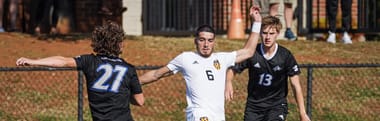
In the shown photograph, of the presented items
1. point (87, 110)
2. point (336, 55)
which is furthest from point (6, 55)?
point (336, 55)

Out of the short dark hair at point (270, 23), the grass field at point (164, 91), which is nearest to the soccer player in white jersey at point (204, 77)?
the short dark hair at point (270, 23)

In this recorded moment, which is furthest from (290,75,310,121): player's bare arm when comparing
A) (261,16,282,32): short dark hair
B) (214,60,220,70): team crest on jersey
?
(214,60,220,70): team crest on jersey

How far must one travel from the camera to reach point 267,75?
33.6 feet

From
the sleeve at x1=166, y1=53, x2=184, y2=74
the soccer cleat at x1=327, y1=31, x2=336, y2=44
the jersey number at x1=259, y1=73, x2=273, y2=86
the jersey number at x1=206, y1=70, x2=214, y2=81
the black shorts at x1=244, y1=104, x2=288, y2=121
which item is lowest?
the black shorts at x1=244, y1=104, x2=288, y2=121

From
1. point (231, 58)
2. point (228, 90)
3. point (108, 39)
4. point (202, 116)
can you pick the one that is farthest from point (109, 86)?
point (228, 90)

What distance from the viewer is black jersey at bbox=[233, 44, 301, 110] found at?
33.5 feet

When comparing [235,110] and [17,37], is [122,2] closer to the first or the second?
[17,37]

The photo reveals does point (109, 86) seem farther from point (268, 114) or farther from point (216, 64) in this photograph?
point (268, 114)

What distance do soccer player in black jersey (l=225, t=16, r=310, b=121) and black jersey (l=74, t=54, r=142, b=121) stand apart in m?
1.73

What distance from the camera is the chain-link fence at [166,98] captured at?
13906 mm

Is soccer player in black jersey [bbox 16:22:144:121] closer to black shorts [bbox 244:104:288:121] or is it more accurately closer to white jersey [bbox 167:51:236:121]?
white jersey [bbox 167:51:236:121]

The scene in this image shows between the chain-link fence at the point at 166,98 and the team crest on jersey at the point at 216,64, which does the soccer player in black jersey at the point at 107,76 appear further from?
the chain-link fence at the point at 166,98

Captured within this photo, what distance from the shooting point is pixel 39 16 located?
21156 mm

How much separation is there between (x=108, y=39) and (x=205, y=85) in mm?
1234
